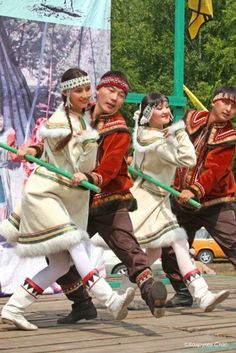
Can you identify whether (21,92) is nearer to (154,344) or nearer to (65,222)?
(65,222)

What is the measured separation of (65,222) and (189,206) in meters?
1.40

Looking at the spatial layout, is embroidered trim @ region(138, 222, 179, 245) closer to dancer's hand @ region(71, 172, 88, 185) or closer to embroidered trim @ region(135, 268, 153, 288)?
embroidered trim @ region(135, 268, 153, 288)

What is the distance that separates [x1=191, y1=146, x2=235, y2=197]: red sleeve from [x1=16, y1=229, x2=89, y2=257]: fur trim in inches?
45.1

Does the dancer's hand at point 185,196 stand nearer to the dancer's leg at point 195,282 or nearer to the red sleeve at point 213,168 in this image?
the red sleeve at point 213,168

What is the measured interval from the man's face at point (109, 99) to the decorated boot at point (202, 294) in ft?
3.83

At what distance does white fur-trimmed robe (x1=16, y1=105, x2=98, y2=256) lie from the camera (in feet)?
14.5

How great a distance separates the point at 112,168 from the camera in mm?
4629

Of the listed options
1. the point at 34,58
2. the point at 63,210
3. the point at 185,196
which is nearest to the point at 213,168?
the point at 185,196

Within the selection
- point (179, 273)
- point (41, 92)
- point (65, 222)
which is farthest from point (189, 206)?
point (41, 92)

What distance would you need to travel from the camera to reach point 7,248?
669 cm

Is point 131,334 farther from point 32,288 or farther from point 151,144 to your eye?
point 151,144

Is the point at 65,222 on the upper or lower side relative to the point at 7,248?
upper

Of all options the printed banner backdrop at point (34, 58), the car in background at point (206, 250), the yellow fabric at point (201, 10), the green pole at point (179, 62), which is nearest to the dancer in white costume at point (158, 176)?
the printed banner backdrop at point (34, 58)

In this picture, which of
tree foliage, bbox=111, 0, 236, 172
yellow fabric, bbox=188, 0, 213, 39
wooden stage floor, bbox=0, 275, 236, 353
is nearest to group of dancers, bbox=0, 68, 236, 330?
wooden stage floor, bbox=0, 275, 236, 353
